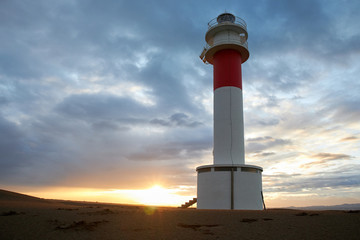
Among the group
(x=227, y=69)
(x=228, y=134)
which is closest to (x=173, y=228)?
(x=228, y=134)

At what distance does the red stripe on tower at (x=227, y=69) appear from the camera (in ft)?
66.9

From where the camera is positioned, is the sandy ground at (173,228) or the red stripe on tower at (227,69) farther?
the red stripe on tower at (227,69)

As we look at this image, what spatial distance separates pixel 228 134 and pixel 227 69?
530 cm

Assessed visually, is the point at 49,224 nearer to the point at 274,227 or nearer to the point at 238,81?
the point at 274,227

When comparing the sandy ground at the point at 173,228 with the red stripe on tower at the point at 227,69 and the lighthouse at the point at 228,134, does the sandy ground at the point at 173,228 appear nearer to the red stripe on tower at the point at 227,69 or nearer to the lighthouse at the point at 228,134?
the lighthouse at the point at 228,134

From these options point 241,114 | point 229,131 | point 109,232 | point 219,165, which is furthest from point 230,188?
point 109,232

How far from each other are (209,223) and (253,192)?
9638mm

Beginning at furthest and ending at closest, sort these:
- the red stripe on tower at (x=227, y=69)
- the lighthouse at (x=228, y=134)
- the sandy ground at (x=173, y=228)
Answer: the red stripe on tower at (x=227, y=69) → the lighthouse at (x=228, y=134) → the sandy ground at (x=173, y=228)

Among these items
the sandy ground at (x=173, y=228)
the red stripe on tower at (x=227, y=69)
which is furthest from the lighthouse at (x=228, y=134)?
the sandy ground at (x=173, y=228)

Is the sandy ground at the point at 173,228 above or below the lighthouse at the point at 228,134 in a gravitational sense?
below

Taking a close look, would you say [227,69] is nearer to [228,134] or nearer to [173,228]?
[228,134]

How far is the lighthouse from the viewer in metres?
17.5

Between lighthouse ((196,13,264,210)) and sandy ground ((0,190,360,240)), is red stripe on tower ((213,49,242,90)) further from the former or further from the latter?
sandy ground ((0,190,360,240))

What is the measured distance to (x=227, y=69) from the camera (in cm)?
2056
